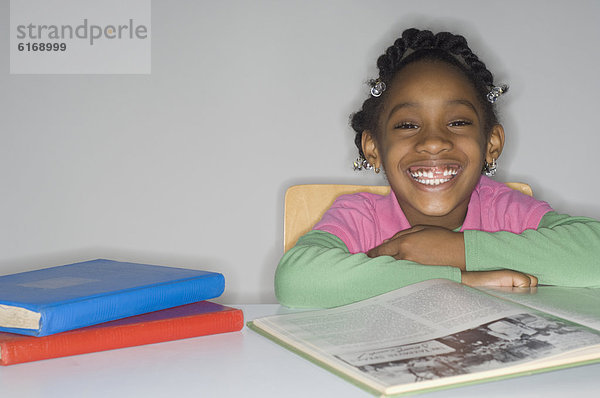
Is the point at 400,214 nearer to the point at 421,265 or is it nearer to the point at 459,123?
the point at 459,123

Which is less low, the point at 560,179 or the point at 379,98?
the point at 379,98

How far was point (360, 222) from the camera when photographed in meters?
1.21

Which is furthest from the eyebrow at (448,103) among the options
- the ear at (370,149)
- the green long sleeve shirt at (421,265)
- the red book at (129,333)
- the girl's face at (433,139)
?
the red book at (129,333)

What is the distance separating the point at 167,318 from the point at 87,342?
9 centimetres

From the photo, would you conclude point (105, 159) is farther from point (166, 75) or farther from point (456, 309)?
point (456, 309)

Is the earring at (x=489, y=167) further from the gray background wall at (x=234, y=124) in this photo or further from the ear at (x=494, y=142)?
the gray background wall at (x=234, y=124)

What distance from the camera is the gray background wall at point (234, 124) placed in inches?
65.9

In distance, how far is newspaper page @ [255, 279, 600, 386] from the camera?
0.48 metres

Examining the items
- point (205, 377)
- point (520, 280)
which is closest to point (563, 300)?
point (520, 280)

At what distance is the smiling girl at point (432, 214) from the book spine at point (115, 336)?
0.71ft

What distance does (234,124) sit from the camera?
170 centimetres

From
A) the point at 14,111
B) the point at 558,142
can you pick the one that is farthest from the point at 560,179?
the point at 14,111

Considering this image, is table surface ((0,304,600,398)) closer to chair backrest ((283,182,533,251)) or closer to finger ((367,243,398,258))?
finger ((367,243,398,258))

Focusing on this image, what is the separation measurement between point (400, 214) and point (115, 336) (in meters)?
0.77
